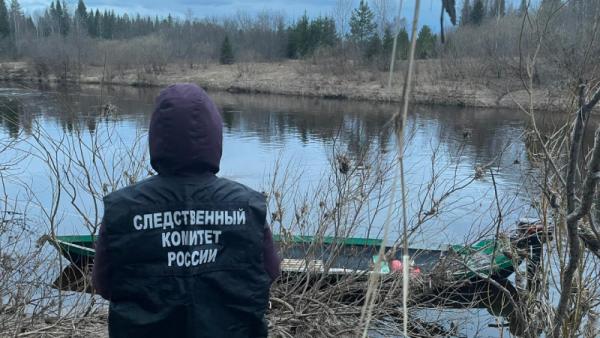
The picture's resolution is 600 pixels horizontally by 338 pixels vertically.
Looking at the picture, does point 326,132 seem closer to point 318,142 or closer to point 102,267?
point 318,142

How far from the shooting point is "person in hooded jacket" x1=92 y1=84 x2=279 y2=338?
1.84 metres

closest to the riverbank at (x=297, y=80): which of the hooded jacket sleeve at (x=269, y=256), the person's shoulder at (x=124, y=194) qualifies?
the hooded jacket sleeve at (x=269, y=256)

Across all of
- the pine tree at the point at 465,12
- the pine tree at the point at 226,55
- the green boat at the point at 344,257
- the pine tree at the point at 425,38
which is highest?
the pine tree at the point at 226,55

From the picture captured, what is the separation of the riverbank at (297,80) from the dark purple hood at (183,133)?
27934 millimetres

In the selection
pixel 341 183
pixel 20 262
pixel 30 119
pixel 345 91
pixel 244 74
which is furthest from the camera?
pixel 244 74

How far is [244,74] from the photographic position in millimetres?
49406

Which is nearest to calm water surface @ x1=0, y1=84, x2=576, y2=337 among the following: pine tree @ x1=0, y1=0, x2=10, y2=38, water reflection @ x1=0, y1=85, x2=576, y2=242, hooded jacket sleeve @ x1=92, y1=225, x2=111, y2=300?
water reflection @ x1=0, y1=85, x2=576, y2=242

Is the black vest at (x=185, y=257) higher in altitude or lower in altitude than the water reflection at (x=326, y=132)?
higher

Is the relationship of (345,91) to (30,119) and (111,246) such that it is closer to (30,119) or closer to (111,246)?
(30,119)

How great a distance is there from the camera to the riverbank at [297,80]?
1296 inches

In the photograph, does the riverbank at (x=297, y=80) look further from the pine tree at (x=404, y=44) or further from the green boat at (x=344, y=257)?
the pine tree at (x=404, y=44)

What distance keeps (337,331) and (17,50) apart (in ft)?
176

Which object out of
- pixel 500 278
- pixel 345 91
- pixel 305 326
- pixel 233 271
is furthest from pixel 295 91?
pixel 233 271

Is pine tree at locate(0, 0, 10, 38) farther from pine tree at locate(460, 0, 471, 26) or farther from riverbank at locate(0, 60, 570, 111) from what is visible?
pine tree at locate(460, 0, 471, 26)
